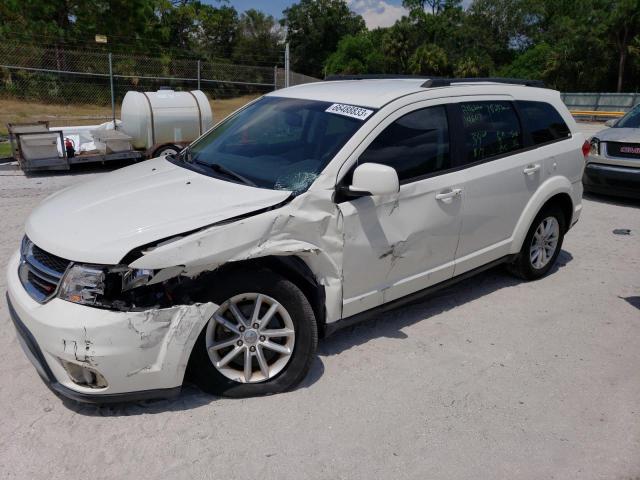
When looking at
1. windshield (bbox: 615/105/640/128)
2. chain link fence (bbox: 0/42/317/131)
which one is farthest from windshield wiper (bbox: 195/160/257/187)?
chain link fence (bbox: 0/42/317/131)

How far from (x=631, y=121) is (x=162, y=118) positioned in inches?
323

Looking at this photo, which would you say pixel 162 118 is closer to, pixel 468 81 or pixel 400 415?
pixel 468 81

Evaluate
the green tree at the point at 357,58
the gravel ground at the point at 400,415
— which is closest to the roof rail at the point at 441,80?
the gravel ground at the point at 400,415

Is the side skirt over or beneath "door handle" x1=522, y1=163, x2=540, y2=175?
beneath

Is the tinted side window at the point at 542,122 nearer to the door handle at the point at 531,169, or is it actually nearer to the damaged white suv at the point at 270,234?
the damaged white suv at the point at 270,234

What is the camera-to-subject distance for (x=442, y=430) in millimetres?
2973

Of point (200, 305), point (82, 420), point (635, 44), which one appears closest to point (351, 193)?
point (200, 305)

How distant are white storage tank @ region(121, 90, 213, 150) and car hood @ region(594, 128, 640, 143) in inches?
275

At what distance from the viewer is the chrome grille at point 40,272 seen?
276 cm

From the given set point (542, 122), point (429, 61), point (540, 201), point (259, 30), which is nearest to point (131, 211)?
point (540, 201)

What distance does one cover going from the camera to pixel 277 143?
3.71m

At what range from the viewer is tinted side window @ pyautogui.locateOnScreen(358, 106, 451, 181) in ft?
Result: 11.4

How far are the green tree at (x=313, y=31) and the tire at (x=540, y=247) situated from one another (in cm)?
7614

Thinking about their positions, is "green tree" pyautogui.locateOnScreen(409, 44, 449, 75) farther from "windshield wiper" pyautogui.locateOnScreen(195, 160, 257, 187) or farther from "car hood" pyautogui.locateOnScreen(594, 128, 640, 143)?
"windshield wiper" pyautogui.locateOnScreen(195, 160, 257, 187)
